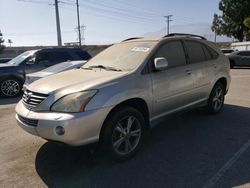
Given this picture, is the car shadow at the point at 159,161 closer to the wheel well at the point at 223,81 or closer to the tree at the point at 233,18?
the wheel well at the point at 223,81

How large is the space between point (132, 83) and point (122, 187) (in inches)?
55.6

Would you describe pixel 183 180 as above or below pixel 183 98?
below

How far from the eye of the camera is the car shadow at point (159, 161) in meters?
3.45

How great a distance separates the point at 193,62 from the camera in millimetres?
5211

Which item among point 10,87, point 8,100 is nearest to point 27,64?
point 10,87

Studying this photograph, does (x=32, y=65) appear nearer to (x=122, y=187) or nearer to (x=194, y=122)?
(x=194, y=122)

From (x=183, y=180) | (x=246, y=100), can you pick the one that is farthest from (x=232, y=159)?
(x=246, y=100)

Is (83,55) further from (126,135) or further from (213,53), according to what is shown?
(126,135)

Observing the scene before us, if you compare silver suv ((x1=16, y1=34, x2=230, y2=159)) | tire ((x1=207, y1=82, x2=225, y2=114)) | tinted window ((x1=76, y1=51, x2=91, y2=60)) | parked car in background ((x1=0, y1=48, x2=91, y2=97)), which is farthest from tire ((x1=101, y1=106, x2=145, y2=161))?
tinted window ((x1=76, y1=51, x2=91, y2=60))

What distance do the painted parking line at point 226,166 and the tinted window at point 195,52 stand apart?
69.4 inches

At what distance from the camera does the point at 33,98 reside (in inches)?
151

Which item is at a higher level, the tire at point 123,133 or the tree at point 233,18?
the tree at point 233,18

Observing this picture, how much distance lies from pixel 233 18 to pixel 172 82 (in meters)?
42.2

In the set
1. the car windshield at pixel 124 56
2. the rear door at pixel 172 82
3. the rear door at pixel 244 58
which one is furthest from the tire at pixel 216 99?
the rear door at pixel 244 58
